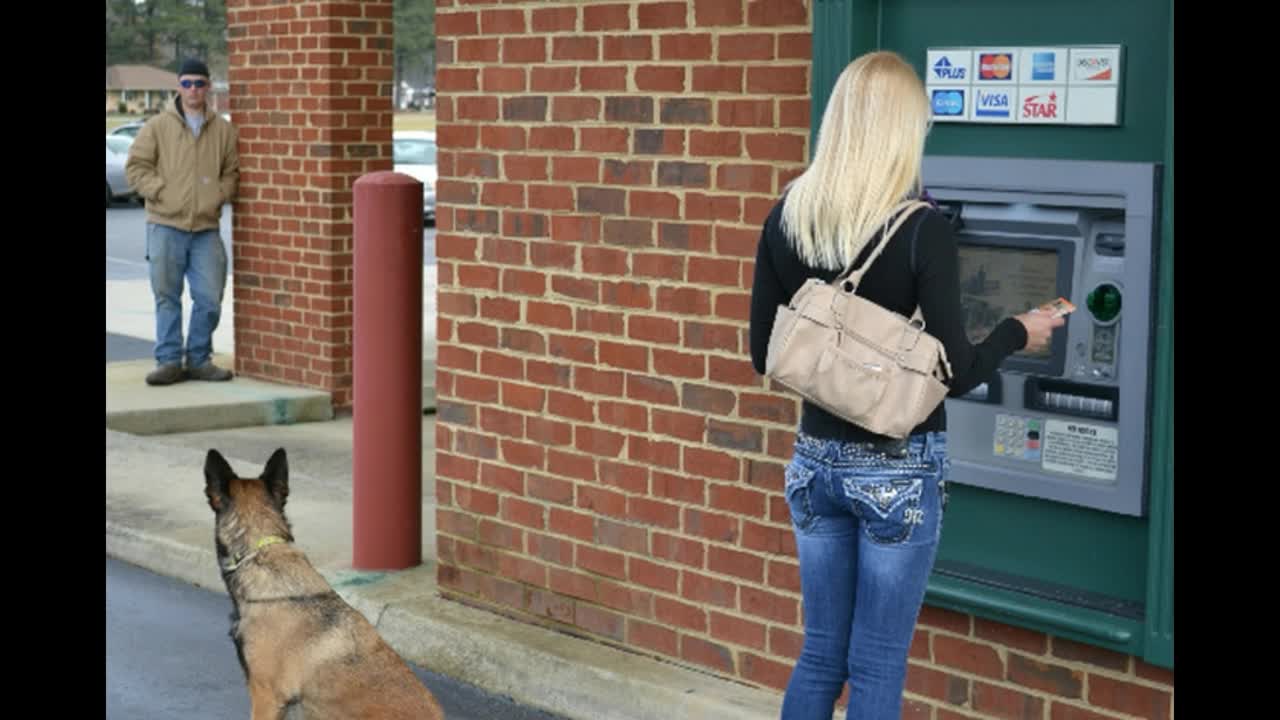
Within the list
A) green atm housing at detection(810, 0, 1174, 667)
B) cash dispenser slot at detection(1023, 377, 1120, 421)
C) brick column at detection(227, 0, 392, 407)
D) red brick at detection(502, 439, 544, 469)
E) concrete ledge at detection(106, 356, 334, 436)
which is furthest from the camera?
brick column at detection(227, 0, 392, 407)

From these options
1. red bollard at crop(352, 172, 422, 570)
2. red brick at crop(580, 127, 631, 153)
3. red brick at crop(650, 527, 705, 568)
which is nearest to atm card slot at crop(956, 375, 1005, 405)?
red brick at crop(650, 527, 705, 568)

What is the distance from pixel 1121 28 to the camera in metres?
4.66

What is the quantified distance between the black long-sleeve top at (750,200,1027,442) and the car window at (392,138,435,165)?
26.5m

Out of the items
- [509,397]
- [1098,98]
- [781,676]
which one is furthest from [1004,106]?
[509,397]

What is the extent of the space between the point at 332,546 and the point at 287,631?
2691 mm

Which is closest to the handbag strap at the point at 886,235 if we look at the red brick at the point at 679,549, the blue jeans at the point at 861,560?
the blue jeans at the point at 861,560

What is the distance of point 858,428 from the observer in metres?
4.18

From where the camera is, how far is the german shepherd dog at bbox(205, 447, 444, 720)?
4.82 meters

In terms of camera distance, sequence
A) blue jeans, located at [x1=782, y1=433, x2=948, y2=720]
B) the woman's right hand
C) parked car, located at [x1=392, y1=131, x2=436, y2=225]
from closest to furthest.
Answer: blue jeans, located at [x1=782, y1=433, x2=948, y2=720]
the woman's right hand
parked car, located at [x1=392, y1=131, x2=436, y2=225]

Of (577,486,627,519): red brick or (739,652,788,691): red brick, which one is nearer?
(739,652,788,691): red brick

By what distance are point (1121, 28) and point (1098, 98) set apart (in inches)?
7.1

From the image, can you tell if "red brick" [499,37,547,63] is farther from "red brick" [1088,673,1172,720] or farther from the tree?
the tree

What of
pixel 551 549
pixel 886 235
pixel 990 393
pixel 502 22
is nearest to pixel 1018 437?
pixel 990 393
